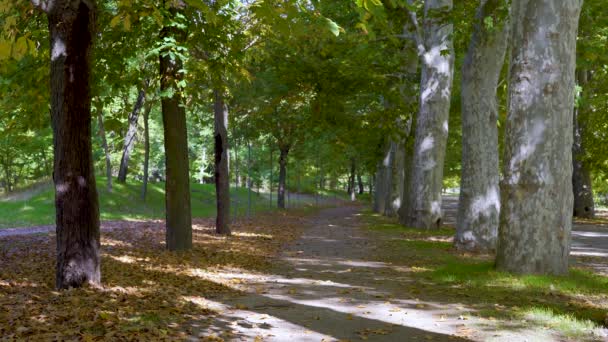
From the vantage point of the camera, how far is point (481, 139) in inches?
526

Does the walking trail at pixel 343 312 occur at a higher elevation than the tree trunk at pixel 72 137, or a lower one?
lower

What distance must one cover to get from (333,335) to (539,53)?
5448 mm

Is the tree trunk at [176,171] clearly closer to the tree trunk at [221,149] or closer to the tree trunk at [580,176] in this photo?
the tree trunk at [221,149]

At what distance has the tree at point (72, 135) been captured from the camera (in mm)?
7305

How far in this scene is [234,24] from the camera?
1199cm

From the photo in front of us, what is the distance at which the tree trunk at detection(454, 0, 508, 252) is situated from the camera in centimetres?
1331

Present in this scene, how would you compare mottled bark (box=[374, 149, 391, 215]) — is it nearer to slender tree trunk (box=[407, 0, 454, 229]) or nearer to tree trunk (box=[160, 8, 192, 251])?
slender tree trunk (box=[407, 0, 454, 229])

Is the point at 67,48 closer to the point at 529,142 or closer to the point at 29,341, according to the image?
the point at 29,341

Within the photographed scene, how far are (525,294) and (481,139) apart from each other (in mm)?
6032

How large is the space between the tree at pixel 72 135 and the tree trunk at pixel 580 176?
96.1ft

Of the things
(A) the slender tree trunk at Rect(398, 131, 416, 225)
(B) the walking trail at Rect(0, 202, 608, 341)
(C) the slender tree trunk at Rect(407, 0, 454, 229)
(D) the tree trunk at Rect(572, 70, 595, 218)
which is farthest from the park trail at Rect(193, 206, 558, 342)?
(D) the tree trunk at Rect(572, 70, 595, 218)

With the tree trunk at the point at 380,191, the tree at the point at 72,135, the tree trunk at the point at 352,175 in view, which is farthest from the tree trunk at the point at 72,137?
the tree trunk at the point at 352,175

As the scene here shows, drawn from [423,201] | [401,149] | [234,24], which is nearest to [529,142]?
[234,24]

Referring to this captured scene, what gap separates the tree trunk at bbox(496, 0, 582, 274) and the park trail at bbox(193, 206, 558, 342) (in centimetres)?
201
